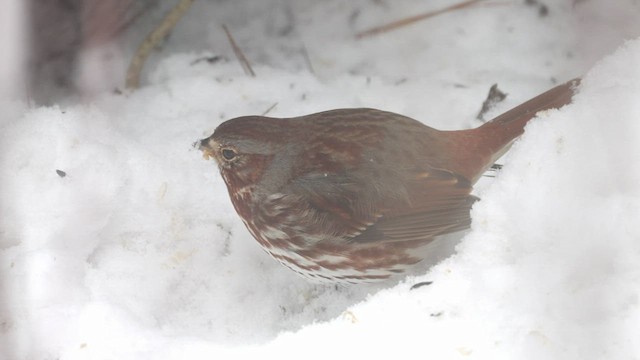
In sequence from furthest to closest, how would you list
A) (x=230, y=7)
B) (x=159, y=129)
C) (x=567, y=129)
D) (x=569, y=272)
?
(x=230, y=7) → (x=159, y=129) → (x=567, y=129) → (x=569, y=272)

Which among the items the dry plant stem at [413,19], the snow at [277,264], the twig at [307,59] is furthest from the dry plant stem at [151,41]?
the dry plant stem at [413,19]

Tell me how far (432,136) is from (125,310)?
1225 mm

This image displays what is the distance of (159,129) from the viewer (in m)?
3.54

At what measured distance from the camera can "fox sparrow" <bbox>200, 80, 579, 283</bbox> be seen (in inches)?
110

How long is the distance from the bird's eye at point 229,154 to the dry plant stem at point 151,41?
97cm

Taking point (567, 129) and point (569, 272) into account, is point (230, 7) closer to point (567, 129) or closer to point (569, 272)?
point (567, 129)

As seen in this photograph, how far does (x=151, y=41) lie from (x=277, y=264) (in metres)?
1.23

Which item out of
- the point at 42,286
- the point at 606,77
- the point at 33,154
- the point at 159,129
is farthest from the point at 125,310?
the point at 606,77

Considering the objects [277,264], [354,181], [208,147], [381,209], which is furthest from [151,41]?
[381,209]

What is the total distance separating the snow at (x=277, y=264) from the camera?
2152 millimetres

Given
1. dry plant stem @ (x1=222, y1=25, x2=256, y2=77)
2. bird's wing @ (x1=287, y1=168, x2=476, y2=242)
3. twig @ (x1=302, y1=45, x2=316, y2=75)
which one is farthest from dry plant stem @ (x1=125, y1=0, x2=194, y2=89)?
bird's wing @ (x1=287, y1=168, x2=476, y2=242)

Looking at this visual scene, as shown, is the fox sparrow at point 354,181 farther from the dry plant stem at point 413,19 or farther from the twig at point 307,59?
the dry plant stem at point 413,19

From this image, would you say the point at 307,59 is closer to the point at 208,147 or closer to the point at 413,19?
the point at 413,19

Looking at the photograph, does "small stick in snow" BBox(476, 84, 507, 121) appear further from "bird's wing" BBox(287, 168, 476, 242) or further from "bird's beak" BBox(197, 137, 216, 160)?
"bird's beak" BBox(197, 137, 216, 160)
